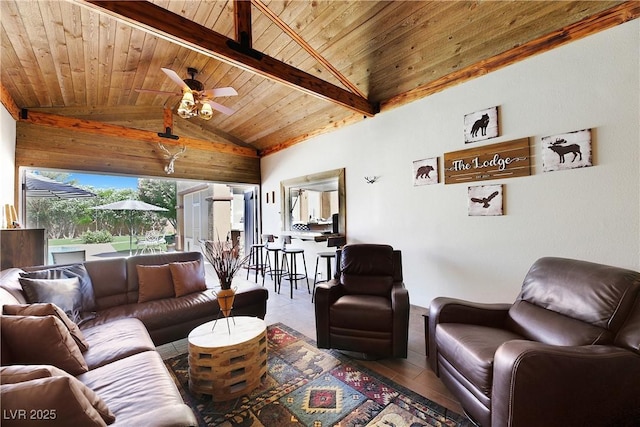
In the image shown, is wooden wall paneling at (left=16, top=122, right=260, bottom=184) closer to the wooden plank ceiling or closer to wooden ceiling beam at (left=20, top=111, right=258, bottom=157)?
wooden ceiling beam at (left=20, top=111, right=258, bottom=157)

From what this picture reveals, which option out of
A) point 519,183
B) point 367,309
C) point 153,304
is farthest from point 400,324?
point 153,304

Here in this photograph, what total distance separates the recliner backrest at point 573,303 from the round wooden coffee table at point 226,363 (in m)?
1.94

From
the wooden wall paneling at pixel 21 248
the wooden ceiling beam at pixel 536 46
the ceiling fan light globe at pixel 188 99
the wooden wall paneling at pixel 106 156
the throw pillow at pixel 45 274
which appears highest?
the wooden ceiling beam at pixel 536 46

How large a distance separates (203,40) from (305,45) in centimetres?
126

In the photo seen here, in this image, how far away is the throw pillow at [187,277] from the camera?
9.38ft

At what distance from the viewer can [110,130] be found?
4.67 m

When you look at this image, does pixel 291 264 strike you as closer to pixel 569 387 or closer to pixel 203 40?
pixel 203 40

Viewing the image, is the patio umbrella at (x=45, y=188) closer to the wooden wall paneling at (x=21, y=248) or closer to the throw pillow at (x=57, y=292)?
the wooden wall paneling at (x=21, y=248)

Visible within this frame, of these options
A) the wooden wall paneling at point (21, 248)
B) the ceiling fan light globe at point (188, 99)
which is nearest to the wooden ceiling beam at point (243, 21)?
the ceiling fan light globe at point (188, 99)

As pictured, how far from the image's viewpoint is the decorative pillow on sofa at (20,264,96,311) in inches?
91.0

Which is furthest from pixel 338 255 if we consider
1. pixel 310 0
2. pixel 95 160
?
pixel 95 160

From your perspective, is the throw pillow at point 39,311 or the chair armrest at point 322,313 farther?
the chair armrest at point 322,313

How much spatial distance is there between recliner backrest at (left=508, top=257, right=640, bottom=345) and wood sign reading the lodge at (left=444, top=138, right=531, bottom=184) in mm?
1164

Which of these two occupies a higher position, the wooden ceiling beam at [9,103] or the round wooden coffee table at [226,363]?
the wooden ceiling beam at [9,103]
